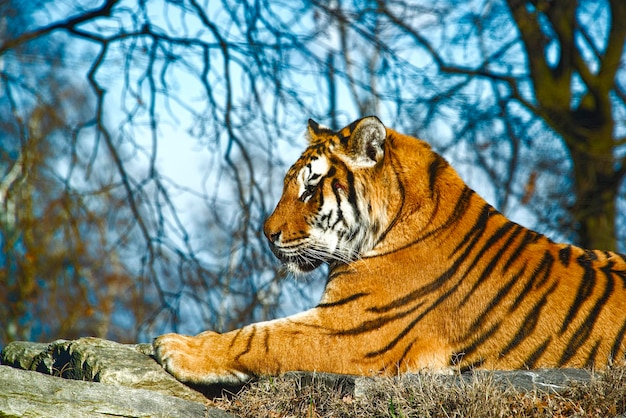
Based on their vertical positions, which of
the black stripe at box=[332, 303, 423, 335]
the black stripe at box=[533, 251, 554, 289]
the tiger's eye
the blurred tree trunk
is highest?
the blurred tree trunk

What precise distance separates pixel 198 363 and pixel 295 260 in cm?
90

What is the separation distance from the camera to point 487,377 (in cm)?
317

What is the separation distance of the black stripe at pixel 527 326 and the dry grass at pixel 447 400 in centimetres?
61

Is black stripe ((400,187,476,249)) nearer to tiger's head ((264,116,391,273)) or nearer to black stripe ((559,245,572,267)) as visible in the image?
tiger's head ((264,116,391,273))

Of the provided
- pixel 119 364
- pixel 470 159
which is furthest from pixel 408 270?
pixel 470 159

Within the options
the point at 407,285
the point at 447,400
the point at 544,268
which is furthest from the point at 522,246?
the point at 447,400

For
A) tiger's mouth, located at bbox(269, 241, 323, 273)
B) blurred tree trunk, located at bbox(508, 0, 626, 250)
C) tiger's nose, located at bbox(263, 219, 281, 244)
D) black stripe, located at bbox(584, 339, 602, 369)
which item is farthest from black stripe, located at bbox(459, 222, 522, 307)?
blurred tree trunk, located at bbox(508, 0, 626, 250)

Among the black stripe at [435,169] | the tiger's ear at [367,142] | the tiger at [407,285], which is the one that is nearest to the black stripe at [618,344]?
the tiger at [407,285]

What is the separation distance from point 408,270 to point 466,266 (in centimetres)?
35

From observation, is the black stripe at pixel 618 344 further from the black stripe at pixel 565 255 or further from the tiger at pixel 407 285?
the black stripe at pixel 565 255

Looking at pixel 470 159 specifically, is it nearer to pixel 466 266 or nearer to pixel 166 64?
pixel 166 64

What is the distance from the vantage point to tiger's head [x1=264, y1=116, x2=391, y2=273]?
4.11m

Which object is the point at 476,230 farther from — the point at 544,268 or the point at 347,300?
the point at 347,300

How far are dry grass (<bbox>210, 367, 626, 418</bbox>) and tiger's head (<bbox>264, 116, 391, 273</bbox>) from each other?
0.95 meters
